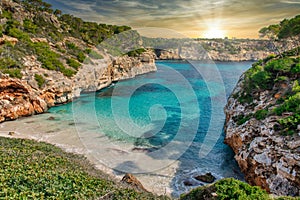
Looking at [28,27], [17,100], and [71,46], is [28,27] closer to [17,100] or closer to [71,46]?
[71,46]

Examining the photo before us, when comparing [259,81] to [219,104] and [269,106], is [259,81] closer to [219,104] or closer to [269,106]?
[269,106]

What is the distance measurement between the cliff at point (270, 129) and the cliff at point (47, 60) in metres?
20.8

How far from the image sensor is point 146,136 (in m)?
19.3

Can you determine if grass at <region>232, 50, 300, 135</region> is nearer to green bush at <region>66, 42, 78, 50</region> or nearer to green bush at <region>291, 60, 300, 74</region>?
green bush at <region>291, 60, 300, 74</region>

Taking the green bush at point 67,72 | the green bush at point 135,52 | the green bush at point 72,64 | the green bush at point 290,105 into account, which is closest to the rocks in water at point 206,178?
the green bush at point 290,105

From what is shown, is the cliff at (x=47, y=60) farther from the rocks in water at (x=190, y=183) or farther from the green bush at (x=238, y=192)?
the green bush at (x=238, y=192)

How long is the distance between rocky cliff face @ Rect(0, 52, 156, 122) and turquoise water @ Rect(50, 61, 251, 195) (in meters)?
1.76

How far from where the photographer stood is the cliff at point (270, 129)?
9602 millimetres

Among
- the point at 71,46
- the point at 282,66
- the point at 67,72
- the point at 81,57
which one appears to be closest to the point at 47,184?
the point at 282,66

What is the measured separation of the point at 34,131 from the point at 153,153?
1063cm

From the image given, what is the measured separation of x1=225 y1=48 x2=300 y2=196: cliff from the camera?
31.5 feet

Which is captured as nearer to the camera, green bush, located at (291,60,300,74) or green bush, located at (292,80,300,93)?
green bush, located at (292,80,300,93)

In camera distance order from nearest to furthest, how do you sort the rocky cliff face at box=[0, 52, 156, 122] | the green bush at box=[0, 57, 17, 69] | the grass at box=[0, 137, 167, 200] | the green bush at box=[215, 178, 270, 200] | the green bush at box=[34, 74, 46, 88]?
the green bush at box=[215, 178, 270, 200] → the grass at box=[0, 137, 167, 200] → the rocky cliff face at box=[0, 52, 156, 122] → the green bush at box=[0, 57, 17, 69] → the green bush at box=[34, 74, 46, 88]

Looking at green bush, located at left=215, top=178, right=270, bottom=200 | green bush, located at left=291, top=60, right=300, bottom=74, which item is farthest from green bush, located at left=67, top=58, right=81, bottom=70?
green bush, located at left=215, top=178, right=270, bottom=200
